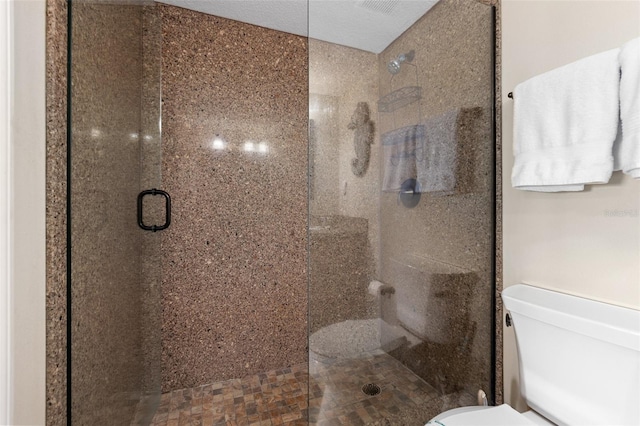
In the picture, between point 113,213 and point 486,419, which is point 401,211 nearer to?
point 486,419

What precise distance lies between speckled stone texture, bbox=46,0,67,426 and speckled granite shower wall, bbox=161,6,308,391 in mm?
1068

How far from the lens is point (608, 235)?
3.36ft

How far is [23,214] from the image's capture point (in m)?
0.75

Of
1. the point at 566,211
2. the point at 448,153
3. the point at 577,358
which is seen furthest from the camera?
the point at 448,153

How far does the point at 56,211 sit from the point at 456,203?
159cm

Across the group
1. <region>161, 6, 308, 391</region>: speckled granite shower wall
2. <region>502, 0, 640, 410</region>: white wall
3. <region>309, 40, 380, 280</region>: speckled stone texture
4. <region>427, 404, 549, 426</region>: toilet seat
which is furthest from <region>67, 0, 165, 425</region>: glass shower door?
<region>502, 0, 640, 410</region>: white wall

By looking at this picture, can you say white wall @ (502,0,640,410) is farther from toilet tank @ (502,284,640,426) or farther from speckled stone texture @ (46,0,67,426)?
speckled stone texture @ (46,0,67,426)

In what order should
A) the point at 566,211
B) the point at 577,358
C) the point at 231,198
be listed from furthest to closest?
1. the point at 231,198
2. the point at 566,211
3. the point at 577,358

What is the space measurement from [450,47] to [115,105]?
1.60 meters

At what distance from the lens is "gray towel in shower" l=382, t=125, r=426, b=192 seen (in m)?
1.36

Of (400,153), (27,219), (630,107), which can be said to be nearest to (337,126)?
(400,153)

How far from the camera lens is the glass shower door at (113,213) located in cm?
90

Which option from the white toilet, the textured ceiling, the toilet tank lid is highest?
the textured ceiling

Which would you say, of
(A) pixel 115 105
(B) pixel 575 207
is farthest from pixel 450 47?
(A) pixel 115 105
